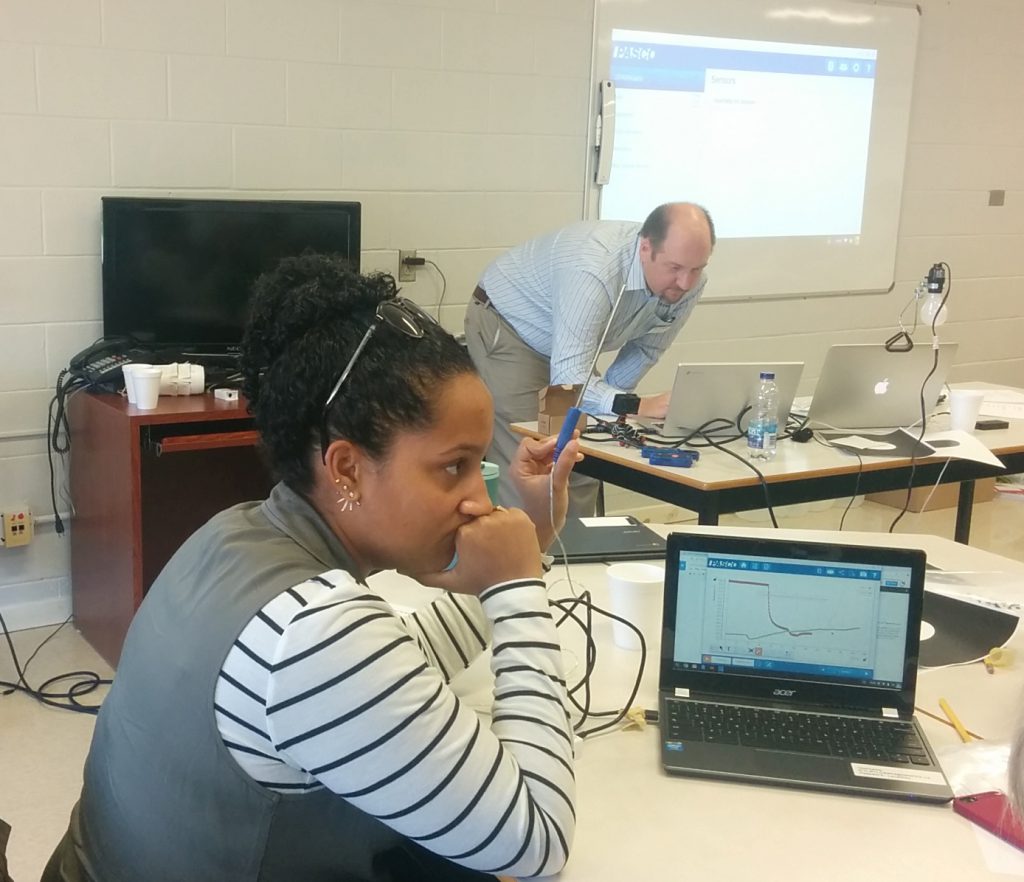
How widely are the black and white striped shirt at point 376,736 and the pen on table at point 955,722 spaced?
23.3 inches

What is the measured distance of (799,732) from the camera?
1.41 meters

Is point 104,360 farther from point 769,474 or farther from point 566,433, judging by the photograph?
point 566,433

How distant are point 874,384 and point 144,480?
6.82 ft

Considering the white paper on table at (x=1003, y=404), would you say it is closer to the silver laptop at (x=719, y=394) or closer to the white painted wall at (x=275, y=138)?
the silver laptop at (x=719, y=394)

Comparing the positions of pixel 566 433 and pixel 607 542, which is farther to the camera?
pixel 607 542

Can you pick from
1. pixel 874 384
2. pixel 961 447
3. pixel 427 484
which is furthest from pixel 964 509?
pixel 427 484

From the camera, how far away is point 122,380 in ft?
10.7

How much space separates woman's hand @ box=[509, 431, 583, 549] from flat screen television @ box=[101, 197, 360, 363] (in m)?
1.82

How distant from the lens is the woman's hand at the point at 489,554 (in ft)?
4.09

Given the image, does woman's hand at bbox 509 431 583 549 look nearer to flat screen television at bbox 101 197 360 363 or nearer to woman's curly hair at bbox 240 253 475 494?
woman's curly hair at bbox 240 253 475 494

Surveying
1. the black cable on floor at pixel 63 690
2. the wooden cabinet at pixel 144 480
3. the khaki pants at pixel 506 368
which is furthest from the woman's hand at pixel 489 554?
the khaki pants at pixel 506 368

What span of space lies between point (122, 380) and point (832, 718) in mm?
2416

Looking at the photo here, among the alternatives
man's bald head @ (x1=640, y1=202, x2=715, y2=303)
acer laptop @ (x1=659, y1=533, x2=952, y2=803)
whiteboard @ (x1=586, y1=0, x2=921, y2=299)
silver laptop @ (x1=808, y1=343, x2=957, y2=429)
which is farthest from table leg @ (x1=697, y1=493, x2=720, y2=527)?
whiteboard @ (x1=586, y1=0, x2=921, y2=299)

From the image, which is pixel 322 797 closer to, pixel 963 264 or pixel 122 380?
pixel 122 380
